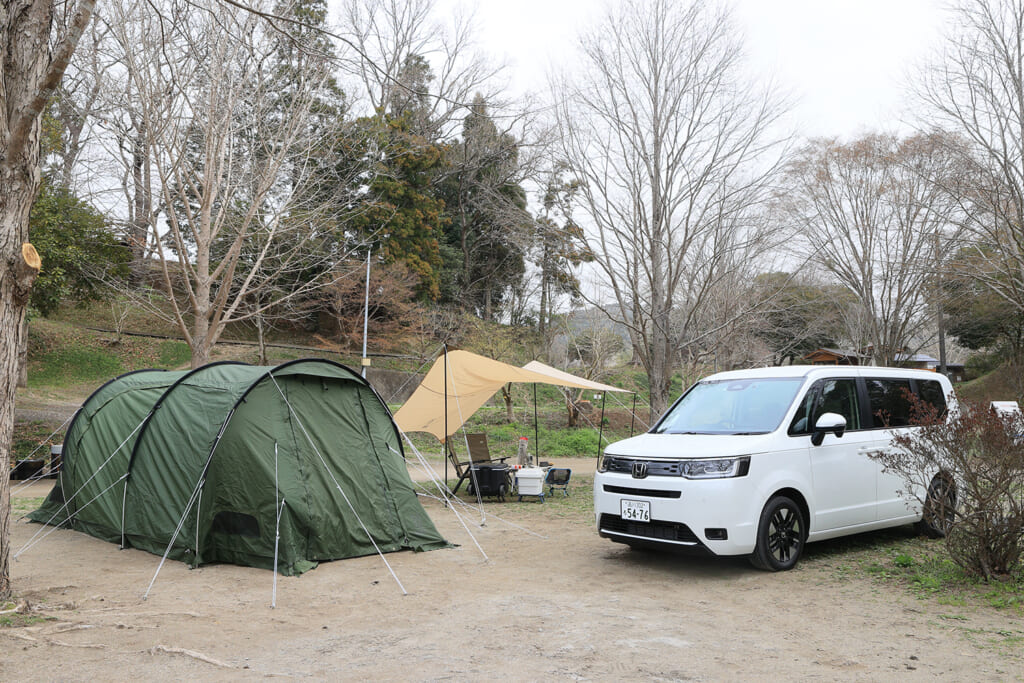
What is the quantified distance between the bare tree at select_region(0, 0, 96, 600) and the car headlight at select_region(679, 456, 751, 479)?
5.20 meters

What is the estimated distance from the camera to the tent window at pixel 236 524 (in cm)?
682

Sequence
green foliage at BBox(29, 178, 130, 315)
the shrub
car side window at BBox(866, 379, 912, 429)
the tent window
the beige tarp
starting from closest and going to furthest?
the shrub, the tent window, car side window at BBox(866, 379, 912, 429), the beige tarp, green foliage at BBox(29, 178, 130, 315)

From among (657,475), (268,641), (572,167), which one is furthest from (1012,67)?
(268,641)

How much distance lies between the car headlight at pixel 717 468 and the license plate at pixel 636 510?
45 centimetres

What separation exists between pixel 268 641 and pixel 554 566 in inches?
118

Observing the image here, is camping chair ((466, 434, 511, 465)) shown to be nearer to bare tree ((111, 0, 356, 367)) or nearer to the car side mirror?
bare tree ((111, 0, 356, 367))

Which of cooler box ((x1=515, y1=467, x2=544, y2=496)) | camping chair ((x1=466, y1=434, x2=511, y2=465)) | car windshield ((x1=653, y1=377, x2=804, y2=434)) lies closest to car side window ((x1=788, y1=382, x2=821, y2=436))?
car windshield ((x1=653, y1=377, x2=804, y2=434))

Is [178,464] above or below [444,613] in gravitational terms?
above

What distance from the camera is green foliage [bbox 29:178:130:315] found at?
17.6 meters

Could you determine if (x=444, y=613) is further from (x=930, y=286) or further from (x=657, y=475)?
(x=930, y=286)

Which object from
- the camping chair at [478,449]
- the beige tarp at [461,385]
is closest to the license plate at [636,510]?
the beige tarp at [461,385]

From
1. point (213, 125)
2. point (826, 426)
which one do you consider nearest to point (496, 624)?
point (826, 426)

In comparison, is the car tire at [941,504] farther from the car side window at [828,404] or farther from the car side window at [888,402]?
the car side window at [828,404]

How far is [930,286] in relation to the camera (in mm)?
19547
